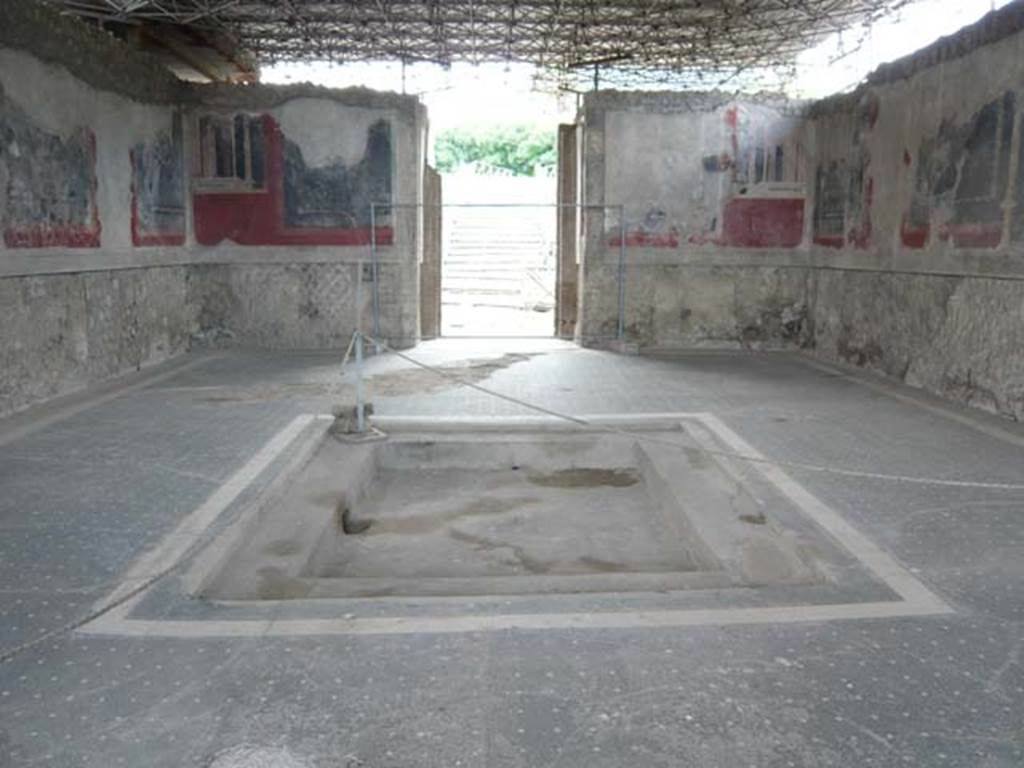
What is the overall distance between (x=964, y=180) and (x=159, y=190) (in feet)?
29.2

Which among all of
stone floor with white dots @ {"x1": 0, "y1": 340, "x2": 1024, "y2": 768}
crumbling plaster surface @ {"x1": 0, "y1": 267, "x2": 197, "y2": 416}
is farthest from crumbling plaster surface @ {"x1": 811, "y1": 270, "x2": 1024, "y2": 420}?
crumbling plaster surface @ {"x1": 0, "y1": 267, "x2": 197, "y2": 416}

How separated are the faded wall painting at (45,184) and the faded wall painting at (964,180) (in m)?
8.43

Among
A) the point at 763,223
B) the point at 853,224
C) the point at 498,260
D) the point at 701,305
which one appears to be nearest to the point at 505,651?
the point at 853,224

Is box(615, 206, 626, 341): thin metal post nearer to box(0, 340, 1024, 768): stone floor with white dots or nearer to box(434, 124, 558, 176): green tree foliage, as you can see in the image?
box(0, 340, 1024, 768): stone floor with white dots

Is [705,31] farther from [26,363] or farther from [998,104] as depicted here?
[26,363]

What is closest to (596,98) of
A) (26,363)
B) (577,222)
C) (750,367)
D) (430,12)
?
(577,222)

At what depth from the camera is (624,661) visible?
135 inches

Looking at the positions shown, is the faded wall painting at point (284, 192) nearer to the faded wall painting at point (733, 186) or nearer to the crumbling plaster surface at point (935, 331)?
the faded wall painting at point (733, 186)

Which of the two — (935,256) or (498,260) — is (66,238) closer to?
(935,256)

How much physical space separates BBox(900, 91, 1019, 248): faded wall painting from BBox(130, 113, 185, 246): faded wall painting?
8505mm

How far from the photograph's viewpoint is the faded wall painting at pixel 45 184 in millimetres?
7750

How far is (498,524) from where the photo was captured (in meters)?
6.52

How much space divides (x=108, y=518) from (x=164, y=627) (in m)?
1.57

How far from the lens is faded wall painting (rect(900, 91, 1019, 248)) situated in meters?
7.79
